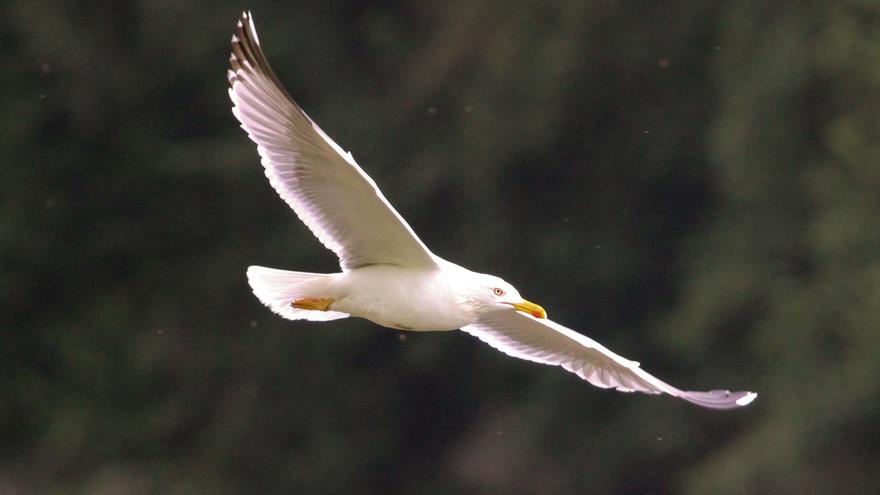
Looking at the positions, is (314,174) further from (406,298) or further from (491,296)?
(491,296)

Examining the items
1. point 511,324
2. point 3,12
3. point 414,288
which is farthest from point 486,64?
point 414,288

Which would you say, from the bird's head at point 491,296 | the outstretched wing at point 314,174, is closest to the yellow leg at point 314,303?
the outstretched wing at point 314,174

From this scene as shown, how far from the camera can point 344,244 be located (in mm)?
4324

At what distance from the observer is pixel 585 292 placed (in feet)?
28.3

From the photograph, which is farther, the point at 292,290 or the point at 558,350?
the point at 558,350

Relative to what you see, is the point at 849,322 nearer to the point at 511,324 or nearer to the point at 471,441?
the point at 471,441

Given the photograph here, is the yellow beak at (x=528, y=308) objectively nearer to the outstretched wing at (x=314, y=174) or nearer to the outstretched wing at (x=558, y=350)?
the outstretched wing at (x=314, y=174)

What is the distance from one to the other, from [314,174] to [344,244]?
242 mm

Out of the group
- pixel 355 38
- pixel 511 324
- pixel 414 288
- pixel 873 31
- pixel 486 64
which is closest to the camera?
pixel 414 288

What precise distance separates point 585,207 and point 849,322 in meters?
1.52

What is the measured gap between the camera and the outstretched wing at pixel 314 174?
13.2 feet

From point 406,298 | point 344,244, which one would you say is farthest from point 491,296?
point 344,244

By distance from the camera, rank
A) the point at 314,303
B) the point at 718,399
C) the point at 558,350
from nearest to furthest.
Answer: the point at 314,303 → the point at 718,399 → the point at 558,350

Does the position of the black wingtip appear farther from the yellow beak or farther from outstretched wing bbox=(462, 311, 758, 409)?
the yellow beak
